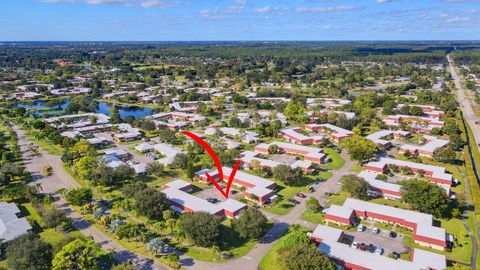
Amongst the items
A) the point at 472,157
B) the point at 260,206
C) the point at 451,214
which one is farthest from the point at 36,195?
the point at 472,157

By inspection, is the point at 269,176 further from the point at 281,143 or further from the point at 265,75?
the point at 265,75

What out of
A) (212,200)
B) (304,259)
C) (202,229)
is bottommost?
(212,200)

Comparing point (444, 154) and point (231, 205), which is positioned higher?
point (444, 154)

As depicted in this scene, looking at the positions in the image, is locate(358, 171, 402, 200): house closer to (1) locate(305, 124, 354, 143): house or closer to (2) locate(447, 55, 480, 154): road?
(1) locate(305, 124, 354, 143): house

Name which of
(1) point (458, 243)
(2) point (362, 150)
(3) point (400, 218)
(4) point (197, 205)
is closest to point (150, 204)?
(4) point (197, 205)

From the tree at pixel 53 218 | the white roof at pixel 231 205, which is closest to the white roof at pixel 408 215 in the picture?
the white roof at pixel 231 205

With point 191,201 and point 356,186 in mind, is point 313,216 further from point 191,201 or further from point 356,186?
point 191,201

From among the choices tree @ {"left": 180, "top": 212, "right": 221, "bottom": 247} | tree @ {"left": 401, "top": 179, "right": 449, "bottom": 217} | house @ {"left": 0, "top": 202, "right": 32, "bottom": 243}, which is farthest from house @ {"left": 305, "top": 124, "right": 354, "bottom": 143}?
house @ {"left": 0, "top": 202, "right": 32, "bottom": 243}
